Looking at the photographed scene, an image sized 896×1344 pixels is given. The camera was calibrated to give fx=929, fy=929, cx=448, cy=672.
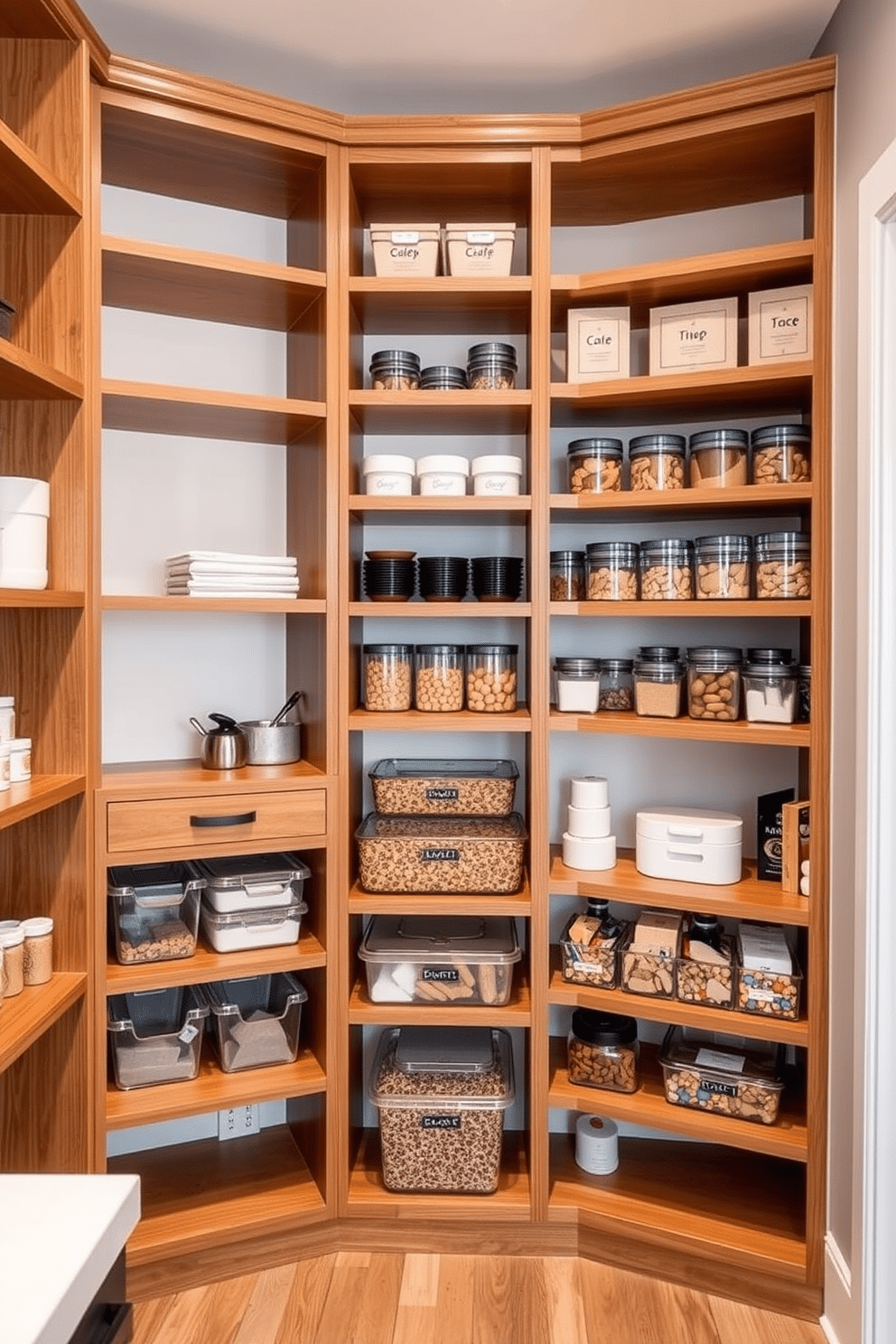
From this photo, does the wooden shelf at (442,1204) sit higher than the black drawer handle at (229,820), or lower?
lower

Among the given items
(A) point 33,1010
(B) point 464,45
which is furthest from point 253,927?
(B) point 464,45

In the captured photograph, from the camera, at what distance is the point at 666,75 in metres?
2.14

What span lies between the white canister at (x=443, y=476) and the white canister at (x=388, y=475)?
4 cm

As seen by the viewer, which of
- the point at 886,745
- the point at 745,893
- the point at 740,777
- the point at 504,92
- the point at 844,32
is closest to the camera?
the point at 886,745

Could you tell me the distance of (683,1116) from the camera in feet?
6.84

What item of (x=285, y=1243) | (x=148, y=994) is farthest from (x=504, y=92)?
(x=285, y=1243)

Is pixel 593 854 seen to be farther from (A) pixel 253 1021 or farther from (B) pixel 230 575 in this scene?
(B) pixel 230 575

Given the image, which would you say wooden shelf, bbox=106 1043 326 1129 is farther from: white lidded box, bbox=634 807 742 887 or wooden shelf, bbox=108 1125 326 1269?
white lidded box, bbox=634 807 742 887

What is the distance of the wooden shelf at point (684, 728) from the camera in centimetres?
199

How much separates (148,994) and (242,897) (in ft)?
1.12

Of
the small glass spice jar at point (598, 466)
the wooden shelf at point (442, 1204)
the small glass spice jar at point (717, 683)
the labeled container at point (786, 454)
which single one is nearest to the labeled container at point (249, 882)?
the wooden shelf at point (442, 1204)

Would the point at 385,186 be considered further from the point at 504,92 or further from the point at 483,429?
the point at 483,429

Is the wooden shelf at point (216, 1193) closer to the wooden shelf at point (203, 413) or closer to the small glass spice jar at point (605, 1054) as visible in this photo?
the small glass spice jar at point (605, 1054)

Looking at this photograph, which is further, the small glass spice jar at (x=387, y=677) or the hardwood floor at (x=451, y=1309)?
the small glass spice jar at (x=387, y=677)
